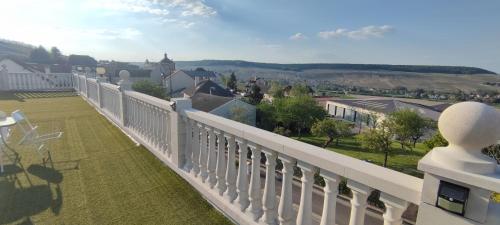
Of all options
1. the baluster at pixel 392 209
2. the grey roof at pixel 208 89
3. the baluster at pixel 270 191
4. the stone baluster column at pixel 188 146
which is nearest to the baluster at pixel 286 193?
the baluster at pixel 270 191

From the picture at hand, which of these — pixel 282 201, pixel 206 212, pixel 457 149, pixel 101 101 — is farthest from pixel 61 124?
pixel 457 149

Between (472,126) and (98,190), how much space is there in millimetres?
3604

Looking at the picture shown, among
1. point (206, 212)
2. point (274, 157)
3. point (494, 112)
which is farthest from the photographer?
point (206, 212)

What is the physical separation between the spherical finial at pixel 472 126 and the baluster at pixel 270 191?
1.20 meters

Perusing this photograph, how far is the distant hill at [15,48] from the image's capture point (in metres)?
80.0

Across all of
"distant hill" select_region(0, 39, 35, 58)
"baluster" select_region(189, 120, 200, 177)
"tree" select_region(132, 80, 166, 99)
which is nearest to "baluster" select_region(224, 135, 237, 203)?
"baluster" select_region(189, 120, 200, 177)

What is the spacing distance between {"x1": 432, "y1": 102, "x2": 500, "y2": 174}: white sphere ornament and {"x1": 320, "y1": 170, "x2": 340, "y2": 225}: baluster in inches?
24.9

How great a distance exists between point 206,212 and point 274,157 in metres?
1.22

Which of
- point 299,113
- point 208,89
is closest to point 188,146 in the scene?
point 299,113

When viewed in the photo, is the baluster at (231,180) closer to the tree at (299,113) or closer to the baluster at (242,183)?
the baluster at (242,183)

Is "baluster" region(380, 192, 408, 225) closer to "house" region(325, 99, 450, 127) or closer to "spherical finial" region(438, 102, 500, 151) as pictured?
"spherical finial" region(438, 102, 500, 151)

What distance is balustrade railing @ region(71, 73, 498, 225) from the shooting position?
144cm

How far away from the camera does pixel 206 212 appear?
283 cm

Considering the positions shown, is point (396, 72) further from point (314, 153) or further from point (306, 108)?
point (314, 153)
